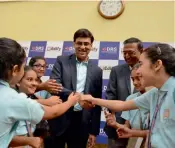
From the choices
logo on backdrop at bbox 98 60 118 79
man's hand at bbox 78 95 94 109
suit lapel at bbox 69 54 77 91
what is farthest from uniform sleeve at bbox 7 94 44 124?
logo on backdrop at bbox 98 60 118 79

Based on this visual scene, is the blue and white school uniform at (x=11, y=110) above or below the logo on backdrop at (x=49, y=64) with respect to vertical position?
below

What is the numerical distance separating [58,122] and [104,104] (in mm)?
558

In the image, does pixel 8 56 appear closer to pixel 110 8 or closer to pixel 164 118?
pixel 164 118

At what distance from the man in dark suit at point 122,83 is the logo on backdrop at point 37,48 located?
1.62m

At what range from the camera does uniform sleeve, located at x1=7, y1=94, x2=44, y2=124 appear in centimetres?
111

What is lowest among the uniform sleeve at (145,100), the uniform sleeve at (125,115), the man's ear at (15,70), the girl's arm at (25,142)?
the girl's arm at (25,142)

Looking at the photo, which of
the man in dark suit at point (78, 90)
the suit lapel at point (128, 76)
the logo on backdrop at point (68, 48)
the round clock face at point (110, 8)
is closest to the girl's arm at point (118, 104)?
the man in dark suit at point (78, 90)

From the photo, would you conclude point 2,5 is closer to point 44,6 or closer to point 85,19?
point 44,6

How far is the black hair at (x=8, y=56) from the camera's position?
3.67 feet

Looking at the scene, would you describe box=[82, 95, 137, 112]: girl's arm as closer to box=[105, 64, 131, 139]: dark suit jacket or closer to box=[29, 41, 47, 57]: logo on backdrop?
box=[105, 64, 131, 139]: dark suit jacket

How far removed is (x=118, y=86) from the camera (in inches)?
90.1

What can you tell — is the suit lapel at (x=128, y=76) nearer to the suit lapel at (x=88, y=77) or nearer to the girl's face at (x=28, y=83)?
the suit lapel at (x=88, y=77)

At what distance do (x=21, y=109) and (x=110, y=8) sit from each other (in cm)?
276

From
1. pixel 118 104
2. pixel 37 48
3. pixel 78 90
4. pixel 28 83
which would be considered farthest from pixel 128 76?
pixel 37 48
